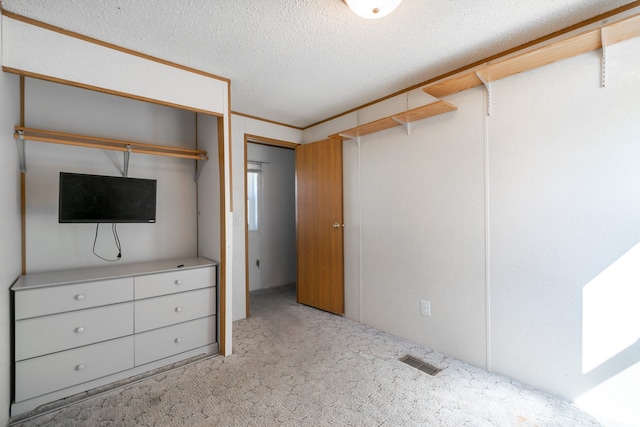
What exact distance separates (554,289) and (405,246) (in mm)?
1160

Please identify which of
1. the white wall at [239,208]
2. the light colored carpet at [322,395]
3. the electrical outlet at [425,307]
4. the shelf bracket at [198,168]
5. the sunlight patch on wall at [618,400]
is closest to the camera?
the sunlight patch on wall at [618,400]

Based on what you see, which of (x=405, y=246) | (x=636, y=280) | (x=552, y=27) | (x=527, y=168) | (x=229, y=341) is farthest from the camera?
(x=405, y=246)

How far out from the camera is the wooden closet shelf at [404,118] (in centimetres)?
235

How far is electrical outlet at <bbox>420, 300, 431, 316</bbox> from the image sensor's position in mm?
2607

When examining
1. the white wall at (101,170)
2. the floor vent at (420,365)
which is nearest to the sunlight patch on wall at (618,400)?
the floor vent at (420,365)

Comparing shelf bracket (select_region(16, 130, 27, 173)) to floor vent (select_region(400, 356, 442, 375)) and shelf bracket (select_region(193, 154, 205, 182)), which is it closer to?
shelf bracket (select_region(193, 154, 205, 182))

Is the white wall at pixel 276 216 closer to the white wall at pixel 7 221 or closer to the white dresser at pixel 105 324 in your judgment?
the white dresser at pixel 105 324

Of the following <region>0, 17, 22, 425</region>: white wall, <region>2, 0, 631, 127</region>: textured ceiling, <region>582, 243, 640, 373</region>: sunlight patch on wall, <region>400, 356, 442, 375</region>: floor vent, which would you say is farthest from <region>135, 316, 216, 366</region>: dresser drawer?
<region>582, 243, 640, 373</region>: sunlight patch on wall

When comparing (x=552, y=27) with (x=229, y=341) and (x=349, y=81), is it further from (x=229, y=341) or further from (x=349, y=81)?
(x=229, y=341)

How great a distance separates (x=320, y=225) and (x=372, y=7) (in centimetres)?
247

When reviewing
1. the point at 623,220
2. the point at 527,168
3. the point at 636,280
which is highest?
the point at 527,168

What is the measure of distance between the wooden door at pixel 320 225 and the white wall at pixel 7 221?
266 cm

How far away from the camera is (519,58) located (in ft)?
6.13

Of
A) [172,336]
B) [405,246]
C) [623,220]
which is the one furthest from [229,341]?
[623,220]
